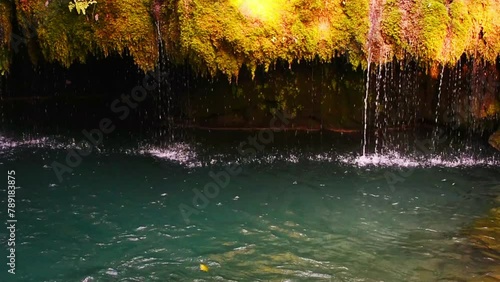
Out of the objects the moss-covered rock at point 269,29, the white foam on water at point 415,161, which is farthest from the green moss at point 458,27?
the white foam on water at point 415,161

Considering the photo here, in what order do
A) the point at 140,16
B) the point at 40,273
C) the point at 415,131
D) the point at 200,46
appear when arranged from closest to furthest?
1. the point at 40,273
2. the point at 200,46
3. the point at 140,16
4. the point at 415,131

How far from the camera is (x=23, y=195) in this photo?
838 cm

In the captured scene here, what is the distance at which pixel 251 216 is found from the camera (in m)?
7.61

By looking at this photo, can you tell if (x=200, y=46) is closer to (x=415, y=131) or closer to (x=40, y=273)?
(x=40, y=273)

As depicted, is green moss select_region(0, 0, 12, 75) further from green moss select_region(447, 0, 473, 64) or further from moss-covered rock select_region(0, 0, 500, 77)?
green moss select_region(447, 0, 473, 64)

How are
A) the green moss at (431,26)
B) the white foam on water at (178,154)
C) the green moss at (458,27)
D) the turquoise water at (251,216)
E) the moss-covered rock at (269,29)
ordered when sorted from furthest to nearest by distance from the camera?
the white foam on water at (178,154) < the green moss at (458,27) < the green moss at (431,26) < the moss-covered rock at (269,29) < the turquoise water at (251,216)

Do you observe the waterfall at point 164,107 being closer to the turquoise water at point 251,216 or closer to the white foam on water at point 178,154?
the white foam on water at point 178,154

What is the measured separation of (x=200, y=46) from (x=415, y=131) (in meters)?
6.04

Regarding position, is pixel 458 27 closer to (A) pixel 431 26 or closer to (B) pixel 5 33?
(A) pixel 431 26

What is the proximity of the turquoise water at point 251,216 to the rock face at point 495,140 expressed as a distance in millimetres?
860

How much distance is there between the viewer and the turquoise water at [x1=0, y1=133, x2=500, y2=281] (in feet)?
20.1

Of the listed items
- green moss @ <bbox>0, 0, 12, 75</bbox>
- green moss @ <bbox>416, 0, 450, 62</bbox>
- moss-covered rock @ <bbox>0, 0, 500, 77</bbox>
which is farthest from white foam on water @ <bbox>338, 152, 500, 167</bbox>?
green moss @ <bbox>0, 0, 12, 75</bbox>

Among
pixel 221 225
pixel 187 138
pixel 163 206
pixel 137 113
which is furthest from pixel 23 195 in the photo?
pixel 137 113

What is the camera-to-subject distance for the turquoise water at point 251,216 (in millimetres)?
6137
